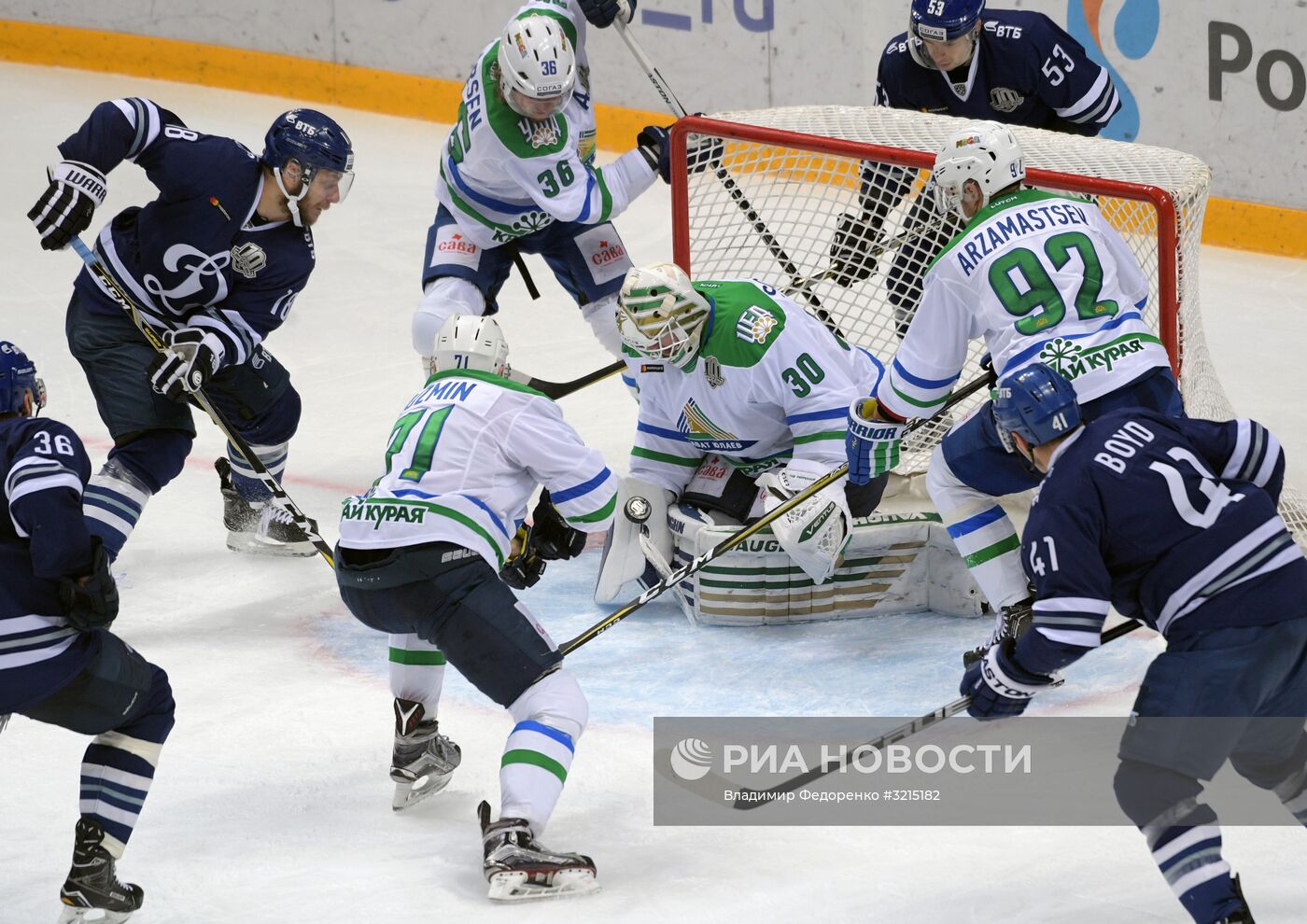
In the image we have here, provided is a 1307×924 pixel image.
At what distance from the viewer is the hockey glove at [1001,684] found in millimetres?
2887

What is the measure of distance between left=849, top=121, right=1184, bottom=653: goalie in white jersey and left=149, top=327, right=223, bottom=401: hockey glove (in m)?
1.54

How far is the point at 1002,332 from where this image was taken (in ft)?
11.8

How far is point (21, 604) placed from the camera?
9.53 ft

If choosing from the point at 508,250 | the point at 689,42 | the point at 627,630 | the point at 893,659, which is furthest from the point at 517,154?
the point at 689,42

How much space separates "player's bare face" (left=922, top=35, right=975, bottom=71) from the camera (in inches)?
197

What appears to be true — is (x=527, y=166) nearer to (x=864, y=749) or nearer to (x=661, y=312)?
(x=661, y=312)

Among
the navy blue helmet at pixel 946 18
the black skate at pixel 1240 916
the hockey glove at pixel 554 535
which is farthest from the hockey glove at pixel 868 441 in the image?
the navy blue helmet at pixel 946 18

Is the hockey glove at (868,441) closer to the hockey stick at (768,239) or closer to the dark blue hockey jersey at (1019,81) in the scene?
the hockey stick at (768,239)

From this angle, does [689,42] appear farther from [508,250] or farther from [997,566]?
[997,566]

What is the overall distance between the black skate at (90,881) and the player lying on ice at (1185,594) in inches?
59.7

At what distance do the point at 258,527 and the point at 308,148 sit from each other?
1187 millimetres

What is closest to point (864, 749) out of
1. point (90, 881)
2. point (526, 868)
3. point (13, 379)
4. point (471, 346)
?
point (526, 868)

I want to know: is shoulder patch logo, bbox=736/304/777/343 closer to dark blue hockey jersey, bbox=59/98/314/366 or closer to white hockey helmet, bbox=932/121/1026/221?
white hockey helmet, bbox=932/121/1026/221

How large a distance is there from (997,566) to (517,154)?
175 cm
